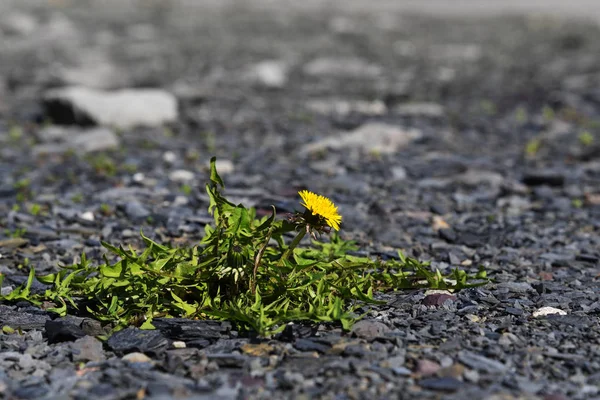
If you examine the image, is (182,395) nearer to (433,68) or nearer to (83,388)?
(83,388)

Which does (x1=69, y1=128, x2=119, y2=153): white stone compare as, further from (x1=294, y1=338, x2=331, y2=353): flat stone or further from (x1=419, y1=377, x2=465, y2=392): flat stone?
(x1=419, y1=377, x2=465, y2=392): flat stone

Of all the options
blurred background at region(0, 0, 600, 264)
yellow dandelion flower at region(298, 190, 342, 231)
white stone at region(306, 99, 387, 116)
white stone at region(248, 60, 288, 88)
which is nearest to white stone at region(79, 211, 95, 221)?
blurred background at region(0, 0, 600, 264)

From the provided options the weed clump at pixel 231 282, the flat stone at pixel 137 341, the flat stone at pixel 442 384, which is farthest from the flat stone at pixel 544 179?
the flat stone at pixel 137 341

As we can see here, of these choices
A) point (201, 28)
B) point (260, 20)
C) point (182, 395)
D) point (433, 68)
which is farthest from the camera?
point (260, 20)

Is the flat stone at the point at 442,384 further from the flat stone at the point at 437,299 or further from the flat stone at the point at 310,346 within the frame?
the flat stone at the point at 437,299

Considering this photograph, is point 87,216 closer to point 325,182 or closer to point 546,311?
point 325,182

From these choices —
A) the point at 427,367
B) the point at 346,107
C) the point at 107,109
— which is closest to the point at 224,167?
the point at 107,109

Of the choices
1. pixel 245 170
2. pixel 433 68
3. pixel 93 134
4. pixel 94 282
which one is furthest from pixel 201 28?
pixel 94 282
